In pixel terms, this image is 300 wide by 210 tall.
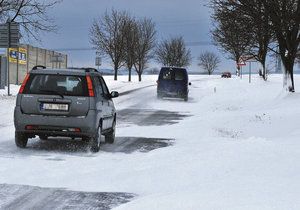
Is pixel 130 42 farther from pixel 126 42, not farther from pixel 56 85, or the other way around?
pixel 56 85

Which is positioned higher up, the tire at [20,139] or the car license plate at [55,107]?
the car license plate at [55,107]

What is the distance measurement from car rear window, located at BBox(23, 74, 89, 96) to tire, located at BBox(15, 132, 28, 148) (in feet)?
2.87

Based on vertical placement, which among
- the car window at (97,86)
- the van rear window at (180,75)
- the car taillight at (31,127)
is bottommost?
the car taillight at (31,127)

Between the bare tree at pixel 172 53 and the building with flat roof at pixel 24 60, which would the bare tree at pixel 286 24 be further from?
the bare tree at pixel 172 53

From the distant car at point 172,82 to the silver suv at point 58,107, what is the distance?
71.2ft

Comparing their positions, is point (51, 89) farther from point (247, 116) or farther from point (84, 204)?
point (247, 116)

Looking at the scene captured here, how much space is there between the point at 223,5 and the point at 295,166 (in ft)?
68.3

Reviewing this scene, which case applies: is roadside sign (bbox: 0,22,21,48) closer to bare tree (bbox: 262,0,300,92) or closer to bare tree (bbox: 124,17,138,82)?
bare tree (bbox: 262,0,300,92)

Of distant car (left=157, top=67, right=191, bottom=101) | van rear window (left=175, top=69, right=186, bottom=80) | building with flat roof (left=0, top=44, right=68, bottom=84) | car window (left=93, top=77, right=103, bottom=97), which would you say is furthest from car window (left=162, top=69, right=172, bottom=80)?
car window (left=93, top=77, right=103, bottom=97)

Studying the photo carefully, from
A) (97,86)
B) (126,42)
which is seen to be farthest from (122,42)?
(97,86)

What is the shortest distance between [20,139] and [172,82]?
22282 mm

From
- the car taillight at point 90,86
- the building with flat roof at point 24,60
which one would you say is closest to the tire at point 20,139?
the car taillight at point 90,86

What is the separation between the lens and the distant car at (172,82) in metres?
32.1

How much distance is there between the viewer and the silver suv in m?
10.1
